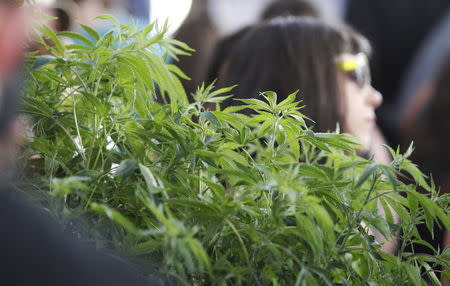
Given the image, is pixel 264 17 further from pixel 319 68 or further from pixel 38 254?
pixel 38 254

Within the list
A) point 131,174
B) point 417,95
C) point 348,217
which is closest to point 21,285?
point 131,174

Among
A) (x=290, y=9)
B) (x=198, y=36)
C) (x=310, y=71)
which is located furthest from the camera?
(x=290, y=9)

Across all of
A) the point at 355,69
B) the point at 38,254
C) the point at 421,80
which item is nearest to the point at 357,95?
the point at 355,69

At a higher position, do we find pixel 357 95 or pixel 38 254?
pixel 38 254

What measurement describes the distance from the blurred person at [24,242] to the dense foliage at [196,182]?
0.14m

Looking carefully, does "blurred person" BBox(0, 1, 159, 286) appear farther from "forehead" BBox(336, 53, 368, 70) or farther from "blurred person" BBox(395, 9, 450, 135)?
"blurred person" BBox(395, 9, 450, 135)

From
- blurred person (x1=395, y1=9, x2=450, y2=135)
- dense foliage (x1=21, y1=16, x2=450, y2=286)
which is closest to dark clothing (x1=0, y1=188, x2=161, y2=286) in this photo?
dense foliage (x1=21, y1=16, x2=450, y2=286)

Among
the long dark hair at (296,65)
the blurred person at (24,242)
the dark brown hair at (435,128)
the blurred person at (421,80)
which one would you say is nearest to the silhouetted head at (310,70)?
the long dark hair at (296,65)

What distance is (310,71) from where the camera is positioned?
5.98ft

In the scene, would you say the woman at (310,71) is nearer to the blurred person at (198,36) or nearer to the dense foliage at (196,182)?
the blurred person at (198,36)

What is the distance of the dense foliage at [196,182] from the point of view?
63 cm

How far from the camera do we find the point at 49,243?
1.44ft

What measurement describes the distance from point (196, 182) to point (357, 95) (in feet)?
4.16

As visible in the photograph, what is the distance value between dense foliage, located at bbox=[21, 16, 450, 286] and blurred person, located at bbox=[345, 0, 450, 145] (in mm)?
2889
